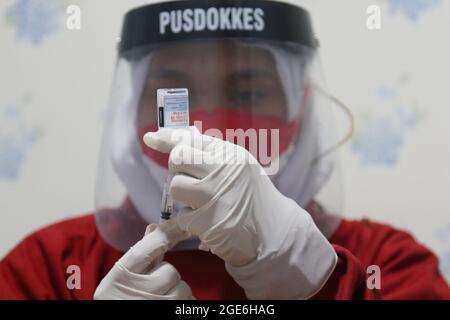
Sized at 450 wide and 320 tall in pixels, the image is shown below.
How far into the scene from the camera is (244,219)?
776 mm

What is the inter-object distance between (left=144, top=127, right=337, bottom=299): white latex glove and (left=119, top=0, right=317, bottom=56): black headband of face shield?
7.1 inches

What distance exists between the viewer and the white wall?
938 millimetres

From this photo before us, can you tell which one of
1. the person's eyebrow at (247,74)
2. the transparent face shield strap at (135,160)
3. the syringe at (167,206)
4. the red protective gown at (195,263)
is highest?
the person's eyebrow at (247,74)

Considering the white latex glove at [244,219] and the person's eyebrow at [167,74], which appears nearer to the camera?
the white latex glove at [244,219]

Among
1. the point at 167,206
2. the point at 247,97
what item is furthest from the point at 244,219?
the point at 247,97

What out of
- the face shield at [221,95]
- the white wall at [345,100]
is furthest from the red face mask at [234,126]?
the white wall at [345,100]

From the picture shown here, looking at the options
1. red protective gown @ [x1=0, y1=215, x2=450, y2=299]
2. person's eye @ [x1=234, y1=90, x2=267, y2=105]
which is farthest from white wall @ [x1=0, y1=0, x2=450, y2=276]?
person's eye @ [x1=234, y1=90, x2=267, y2=105]

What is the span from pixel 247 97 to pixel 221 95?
0.14 ft

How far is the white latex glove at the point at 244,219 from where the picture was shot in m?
0.77

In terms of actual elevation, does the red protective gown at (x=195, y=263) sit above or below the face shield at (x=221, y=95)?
below

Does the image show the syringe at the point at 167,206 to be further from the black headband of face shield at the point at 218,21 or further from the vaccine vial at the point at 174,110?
the black headband of face shield at the point at 218,21

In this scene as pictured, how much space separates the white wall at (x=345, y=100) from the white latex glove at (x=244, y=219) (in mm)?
174
